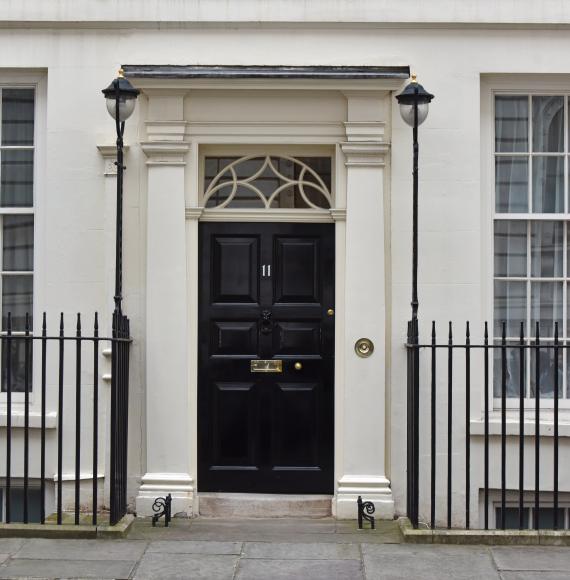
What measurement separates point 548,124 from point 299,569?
13.9 ft

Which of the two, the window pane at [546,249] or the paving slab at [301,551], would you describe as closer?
the paving slab at [301,551]

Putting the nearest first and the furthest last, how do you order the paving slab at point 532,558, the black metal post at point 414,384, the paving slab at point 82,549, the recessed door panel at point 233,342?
the paving slab at point 532,558 < the paving slab at point 82,549 < the black metal post at point 414,384 < the recessed door panel at point 233,342

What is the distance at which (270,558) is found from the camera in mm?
7102

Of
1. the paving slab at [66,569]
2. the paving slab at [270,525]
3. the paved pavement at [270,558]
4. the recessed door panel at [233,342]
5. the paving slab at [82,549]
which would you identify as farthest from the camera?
the recessed door panel at [233,342]

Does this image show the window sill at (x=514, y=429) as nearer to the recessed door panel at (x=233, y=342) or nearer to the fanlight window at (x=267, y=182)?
the recessed door panel at (x=233, y=342)

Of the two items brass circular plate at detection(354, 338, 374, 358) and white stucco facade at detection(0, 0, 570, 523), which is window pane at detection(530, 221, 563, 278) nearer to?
white stucco facade at detection(0, 0, 570, 523)

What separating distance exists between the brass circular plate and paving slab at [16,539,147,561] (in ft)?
7.38

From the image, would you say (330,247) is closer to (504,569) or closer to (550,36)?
(550,36)

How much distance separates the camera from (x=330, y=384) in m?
8.48

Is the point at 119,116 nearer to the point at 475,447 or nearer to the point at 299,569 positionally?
the point at 299,569

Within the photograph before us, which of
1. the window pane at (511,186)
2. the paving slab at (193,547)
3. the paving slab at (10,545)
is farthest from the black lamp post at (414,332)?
the paving slab at (10,545)

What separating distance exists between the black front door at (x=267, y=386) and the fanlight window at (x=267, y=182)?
0.31 metres

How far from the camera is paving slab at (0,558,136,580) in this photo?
659 centimetres

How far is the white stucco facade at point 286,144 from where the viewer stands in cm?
828
